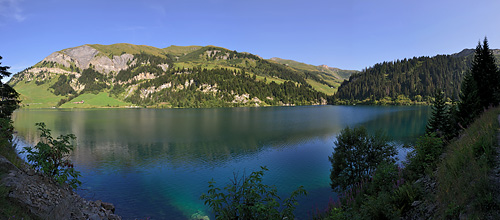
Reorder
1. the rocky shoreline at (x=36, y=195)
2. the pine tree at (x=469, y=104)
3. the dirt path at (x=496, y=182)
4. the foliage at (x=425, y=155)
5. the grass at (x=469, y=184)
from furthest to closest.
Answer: the pine tree at (x=469, y=104)
the foliage at (x=425, y=155)
the rocky shoreline at (x=36, y=195)
the grass at (x=469, y=184)
the dirt path at (x=496, y=182)

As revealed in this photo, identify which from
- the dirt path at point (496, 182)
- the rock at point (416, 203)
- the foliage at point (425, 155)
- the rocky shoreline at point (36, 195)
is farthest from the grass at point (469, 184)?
the rocky shoreline at point (36, 195)

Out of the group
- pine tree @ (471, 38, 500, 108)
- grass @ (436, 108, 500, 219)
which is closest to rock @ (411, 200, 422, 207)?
grass @ (436, 108, 500, 219)

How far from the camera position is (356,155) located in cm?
2730

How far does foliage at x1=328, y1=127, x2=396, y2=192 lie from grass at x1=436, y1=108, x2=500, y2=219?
1832cm

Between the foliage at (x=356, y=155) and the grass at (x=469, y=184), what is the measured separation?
60.1ft

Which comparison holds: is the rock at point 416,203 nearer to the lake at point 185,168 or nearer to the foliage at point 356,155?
the lake at point 185,168

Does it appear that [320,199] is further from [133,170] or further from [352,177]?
[133,170]

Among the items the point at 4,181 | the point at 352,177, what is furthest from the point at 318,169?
the point at 4,181

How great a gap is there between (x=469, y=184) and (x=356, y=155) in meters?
21.9

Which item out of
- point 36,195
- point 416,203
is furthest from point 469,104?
point 36,195

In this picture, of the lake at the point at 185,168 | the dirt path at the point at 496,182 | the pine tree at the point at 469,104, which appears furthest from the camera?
the pine tree at the point at 469,104

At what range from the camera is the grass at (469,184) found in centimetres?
573

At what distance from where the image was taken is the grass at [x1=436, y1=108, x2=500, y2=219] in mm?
5727

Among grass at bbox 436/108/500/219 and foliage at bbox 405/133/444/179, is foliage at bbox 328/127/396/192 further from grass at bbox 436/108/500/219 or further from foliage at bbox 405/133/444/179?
grass at bbox 436/108/500/219
